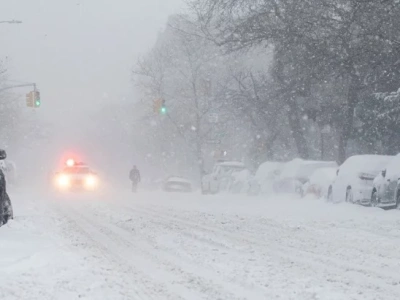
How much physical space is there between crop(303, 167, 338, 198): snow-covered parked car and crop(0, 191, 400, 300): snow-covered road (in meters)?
7.36

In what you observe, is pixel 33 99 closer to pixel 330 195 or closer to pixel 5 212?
pixel 330 195

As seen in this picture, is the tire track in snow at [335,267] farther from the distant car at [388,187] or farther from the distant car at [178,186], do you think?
the distant car at [178,186]

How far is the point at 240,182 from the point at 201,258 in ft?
75.0

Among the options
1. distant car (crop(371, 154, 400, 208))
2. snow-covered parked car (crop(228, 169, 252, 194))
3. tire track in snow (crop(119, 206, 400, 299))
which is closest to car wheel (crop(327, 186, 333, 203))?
distant car (crop(371, 154, 400, 208))

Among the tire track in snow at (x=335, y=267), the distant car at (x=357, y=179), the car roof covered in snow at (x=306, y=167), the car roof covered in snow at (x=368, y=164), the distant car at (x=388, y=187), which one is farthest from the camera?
the car roof covered in snow at (x=306, y=167)

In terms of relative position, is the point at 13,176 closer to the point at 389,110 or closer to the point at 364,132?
the point at 364,132

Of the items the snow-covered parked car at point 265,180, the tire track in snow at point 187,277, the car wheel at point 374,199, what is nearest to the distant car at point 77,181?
the snow-covered parked car at point 265,180

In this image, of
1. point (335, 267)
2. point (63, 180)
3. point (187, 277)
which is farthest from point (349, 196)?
point (63, 180)

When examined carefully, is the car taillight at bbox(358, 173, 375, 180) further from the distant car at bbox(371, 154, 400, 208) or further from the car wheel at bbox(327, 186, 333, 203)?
the car wheel at bbox(327, 186, 333, 203)

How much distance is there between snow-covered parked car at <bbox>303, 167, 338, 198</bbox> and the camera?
2324cm

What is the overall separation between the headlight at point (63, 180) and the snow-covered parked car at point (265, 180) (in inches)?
486

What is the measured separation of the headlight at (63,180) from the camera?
38562 millimetres

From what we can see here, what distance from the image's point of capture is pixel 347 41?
2044 cm

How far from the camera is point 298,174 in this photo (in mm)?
26594
